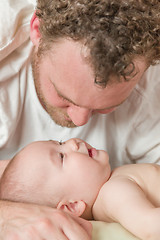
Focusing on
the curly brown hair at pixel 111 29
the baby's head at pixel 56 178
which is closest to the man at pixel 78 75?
the curly brown hair at pixel 111 29

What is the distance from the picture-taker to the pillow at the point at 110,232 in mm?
1125

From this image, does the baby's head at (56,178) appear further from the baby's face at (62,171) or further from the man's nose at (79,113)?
the man's nose at (79,113)

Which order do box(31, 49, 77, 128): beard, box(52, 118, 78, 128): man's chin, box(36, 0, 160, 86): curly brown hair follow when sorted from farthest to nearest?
box(52, 118, 78, 128): man's chin, box(31, 49, 77, 128): beard, box(36, 0, 160, 86): curly brown hair

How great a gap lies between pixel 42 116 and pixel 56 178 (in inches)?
16.6

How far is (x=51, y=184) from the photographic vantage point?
1.24 meters

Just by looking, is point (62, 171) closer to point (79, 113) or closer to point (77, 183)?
point (77, 183)

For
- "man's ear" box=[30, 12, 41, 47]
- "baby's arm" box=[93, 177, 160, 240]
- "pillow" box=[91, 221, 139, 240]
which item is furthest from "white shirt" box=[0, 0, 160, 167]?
"pillow" box=[91, 221, 139, 240]

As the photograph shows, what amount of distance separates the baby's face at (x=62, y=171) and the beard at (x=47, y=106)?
6.0 inches

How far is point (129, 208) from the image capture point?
113 cm

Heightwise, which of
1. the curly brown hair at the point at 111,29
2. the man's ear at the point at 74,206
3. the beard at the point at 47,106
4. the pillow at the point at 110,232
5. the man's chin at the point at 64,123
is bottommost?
the pillow at the point at 110,232

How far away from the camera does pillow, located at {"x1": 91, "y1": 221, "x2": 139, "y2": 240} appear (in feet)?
3.69

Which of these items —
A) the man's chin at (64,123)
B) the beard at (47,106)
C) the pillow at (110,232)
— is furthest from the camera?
the man's chin at (64,123)

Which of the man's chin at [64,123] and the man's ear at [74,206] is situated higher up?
the man's chin at [64,123]

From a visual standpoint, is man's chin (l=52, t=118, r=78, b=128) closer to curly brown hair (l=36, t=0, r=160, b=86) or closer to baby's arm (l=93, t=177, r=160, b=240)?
baby's arm (l=93, t=177, r=160, b=240)
